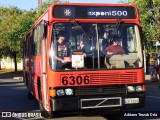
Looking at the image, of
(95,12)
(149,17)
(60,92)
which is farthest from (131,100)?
(149,17)

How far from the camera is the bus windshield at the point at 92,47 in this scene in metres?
10.4

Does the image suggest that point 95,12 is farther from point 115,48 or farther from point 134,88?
point 134,88

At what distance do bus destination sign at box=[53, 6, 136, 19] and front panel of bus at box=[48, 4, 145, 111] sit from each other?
202mm

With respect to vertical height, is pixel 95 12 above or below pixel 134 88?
above

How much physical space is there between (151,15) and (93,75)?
55.1 ft

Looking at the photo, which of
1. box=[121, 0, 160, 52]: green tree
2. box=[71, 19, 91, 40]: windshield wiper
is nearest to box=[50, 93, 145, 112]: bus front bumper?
box=[71, 19, 91, 40]: windshield wiper

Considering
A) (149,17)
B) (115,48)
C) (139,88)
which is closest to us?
(115,48)

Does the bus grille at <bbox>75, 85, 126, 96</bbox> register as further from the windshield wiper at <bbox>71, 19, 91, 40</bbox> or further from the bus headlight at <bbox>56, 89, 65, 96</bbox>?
the windshield wiper at <bbox>71, 19, 91, 40</bbox>

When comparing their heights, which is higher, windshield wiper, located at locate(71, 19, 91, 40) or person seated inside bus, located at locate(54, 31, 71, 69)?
windshield wiper, located at locate(71, 19, 91, 40)

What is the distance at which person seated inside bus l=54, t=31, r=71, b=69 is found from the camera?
10344 mm

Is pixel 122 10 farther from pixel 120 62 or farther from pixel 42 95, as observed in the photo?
pixel 42 95

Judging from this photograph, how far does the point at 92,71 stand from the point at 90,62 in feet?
0.77

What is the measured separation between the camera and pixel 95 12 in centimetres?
1087

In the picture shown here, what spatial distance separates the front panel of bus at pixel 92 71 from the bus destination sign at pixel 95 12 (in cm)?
20
